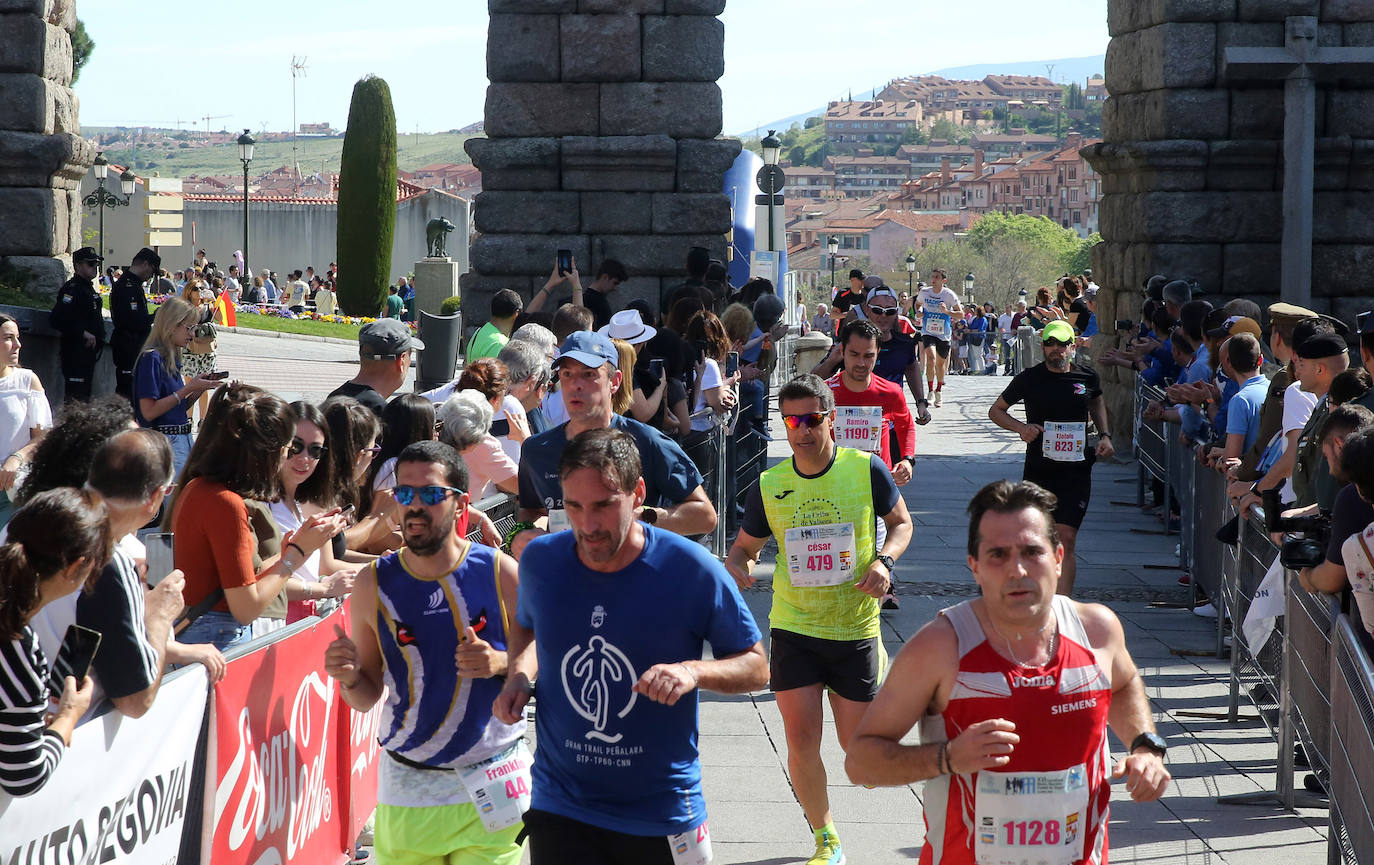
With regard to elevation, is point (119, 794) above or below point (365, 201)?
below

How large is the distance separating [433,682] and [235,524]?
880 millimetres

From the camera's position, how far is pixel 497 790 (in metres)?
4.37

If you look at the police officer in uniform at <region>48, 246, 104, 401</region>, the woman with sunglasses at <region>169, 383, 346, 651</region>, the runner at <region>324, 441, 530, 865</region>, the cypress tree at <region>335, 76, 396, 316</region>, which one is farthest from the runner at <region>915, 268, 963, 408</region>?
the cypress tree at <region>335, 76, 396, 316</region>

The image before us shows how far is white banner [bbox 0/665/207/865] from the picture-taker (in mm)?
3473

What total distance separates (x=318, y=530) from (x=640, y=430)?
1.27 m

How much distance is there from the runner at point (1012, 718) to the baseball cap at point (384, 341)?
4261 millimetres

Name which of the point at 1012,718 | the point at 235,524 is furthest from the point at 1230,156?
the point at 1012,718

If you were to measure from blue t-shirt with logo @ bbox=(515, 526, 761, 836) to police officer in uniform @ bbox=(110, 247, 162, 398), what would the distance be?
9871mm

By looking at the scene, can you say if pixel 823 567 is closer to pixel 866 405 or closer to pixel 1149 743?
pixel 1149 743

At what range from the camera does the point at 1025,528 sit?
3559 millimetres

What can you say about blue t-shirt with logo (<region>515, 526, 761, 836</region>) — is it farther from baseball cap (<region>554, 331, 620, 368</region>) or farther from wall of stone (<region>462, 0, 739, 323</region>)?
wall of stone (<region>462, 0, 739, 323</region>)

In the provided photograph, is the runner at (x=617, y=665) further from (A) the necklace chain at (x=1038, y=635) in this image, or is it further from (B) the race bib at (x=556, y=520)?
(B) the race bib at (x=556, y=520)

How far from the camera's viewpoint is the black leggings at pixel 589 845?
3959 mm

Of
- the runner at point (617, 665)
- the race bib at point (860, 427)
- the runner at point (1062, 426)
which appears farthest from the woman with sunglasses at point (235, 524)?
the runner at point (1062, 426)
